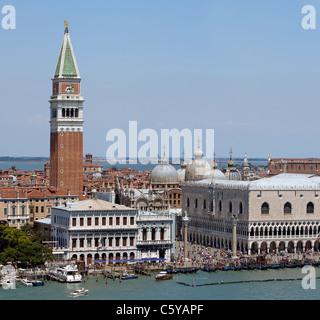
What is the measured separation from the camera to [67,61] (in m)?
79.1

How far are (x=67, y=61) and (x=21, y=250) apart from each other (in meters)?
24.2

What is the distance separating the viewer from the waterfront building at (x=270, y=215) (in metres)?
68.8

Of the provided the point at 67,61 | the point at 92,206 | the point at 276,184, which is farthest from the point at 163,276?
the point at 67,61

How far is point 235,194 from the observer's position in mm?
70750

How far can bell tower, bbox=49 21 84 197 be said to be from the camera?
259 feet

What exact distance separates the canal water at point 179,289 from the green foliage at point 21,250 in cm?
246

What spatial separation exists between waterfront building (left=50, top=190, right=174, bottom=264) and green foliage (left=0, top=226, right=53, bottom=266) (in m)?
1.91

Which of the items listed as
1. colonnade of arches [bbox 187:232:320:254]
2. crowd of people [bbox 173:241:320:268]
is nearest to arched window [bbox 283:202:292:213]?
colonnade of arches [bbox 187:232:320:254]


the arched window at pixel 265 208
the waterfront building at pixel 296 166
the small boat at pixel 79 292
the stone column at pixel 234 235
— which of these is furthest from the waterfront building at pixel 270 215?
the waterfront building at pixel 296 166

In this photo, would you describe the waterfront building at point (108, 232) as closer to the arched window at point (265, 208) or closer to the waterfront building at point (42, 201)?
the arched window at point (265, 208)

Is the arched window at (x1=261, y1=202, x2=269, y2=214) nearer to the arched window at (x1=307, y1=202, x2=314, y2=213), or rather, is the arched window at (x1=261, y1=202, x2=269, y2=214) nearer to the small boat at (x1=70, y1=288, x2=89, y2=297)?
the arched window at (x1=307, y1=202, x2=314, y2=213)
